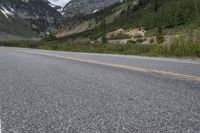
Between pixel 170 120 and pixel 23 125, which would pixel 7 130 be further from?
pixel 170 120

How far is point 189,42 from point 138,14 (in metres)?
145

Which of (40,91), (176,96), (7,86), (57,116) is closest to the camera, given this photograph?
(57,116)

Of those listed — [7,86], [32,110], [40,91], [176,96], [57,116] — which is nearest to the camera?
[57,116]

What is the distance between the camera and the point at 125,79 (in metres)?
6.78

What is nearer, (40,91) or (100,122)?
(100,122)

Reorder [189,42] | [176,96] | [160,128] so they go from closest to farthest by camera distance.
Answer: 1. [160,128]
2. [176,96]
3. [189,42]

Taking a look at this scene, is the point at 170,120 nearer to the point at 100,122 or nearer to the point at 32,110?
the point at 100,122

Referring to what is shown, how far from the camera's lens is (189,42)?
15688mm

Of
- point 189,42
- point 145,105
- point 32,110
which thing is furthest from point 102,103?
point 189,42

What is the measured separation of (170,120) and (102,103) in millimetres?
1140

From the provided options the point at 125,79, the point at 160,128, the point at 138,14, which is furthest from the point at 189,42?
the point at 138,14

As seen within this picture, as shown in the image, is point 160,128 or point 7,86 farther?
point 7,86

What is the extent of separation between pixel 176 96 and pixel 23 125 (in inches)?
85.3

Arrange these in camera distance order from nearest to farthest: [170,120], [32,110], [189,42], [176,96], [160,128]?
[160,128] → [170,120] → [32,110] → [176,96] → [189,42]
